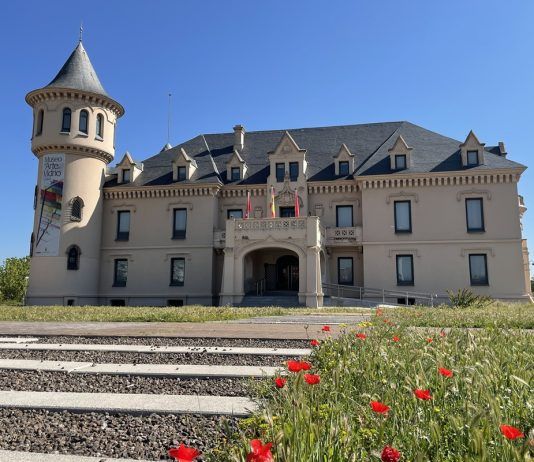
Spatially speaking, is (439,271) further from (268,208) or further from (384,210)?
(268,208)

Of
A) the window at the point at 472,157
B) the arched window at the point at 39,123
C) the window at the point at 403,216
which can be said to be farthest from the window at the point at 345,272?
the arched window at the point at 39,123

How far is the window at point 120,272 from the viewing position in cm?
3619

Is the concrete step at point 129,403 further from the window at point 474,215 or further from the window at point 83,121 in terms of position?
the window at point 83,121

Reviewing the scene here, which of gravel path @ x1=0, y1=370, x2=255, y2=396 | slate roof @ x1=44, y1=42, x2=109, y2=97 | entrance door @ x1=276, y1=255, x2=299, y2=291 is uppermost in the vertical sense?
slate roof @ x1=44, y1=42, x2=109, y2=97

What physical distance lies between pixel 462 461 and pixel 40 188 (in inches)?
1475

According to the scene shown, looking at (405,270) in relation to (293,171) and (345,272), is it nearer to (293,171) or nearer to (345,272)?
(345,272)

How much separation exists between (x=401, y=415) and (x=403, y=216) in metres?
31.5

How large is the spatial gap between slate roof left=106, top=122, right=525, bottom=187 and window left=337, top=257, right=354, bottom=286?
652 cm

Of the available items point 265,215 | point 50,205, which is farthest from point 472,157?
point 50,205

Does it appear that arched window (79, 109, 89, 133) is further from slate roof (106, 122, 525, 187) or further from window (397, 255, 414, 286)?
window (397, 255, 414, 286)

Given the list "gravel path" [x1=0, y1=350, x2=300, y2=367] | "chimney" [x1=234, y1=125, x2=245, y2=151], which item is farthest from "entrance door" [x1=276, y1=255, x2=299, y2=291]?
"gravel path" [x1=0, y1=350, x2=300, y2=367]

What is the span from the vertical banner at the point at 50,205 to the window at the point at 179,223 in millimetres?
8806

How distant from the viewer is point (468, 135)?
32.1 m

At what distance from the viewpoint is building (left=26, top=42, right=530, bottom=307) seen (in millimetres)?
30906
